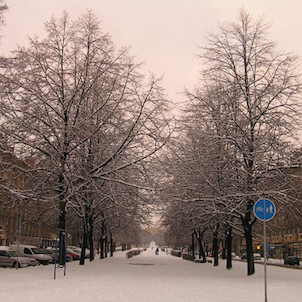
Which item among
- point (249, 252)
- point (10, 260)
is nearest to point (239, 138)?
point (249, 252)

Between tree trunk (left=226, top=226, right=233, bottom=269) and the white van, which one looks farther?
the white van

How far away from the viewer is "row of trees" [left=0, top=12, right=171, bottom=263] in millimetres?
20266

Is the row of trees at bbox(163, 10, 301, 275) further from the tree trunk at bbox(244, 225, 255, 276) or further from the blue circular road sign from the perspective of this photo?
the blue circular road sign

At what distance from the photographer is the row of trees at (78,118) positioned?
20266mm

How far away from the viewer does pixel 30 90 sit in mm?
20203

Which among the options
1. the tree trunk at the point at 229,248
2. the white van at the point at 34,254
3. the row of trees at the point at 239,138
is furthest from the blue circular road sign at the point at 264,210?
the white van at the point at 34,254

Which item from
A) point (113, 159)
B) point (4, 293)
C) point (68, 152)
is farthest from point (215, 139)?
point (4, 293)

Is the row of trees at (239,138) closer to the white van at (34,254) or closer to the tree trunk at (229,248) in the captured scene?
the tree trunk at (229,248)

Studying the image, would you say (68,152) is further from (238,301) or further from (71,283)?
(238,301)

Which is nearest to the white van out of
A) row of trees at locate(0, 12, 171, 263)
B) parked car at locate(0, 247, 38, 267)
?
parked car at locate(0, 247, 38, 267)

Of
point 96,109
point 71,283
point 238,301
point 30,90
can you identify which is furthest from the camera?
point 96,109

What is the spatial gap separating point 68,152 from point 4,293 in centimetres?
952

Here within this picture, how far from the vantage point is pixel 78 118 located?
67.9 ft

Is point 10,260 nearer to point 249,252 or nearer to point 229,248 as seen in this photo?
point 229,248
